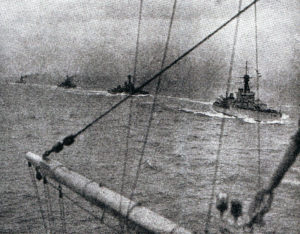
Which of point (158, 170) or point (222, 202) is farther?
point (158, 170)

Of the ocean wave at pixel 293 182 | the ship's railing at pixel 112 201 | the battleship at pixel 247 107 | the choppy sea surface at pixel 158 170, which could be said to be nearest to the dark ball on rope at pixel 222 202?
the choppy sea surface at pixel 158 170

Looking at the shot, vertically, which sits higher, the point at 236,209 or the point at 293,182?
the point at 236,209

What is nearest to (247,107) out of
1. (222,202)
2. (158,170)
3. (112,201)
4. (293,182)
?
(293,182)

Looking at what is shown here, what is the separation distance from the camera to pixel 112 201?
8016 mm

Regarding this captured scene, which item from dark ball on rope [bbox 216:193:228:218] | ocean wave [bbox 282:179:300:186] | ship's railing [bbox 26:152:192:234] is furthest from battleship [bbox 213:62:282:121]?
dark ball on rope [bbox 216:193:228:218]

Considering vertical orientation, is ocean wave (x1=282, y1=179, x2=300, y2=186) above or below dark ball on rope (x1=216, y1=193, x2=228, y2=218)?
below

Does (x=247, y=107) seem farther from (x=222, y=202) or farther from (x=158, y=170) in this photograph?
(x=222, y=202)

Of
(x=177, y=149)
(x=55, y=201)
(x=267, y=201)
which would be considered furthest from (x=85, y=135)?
(x=267, y=201)

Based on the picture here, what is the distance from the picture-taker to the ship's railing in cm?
691

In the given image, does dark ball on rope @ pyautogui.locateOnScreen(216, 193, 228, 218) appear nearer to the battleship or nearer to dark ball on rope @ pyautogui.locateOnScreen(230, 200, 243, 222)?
dark ball on rope @ pyautogui.locateOnScreen(230, 200, 243, 222)

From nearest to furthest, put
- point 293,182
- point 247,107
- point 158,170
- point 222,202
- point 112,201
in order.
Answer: point 222,202 → point 112,201 → point 293,182 → point 158,170 → point 247,107

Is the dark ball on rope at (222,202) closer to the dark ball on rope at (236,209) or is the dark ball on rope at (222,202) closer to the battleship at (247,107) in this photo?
the dark ball on rope at (236,209)

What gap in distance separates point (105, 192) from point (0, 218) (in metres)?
18.1

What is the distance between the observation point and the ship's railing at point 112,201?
6.91m
